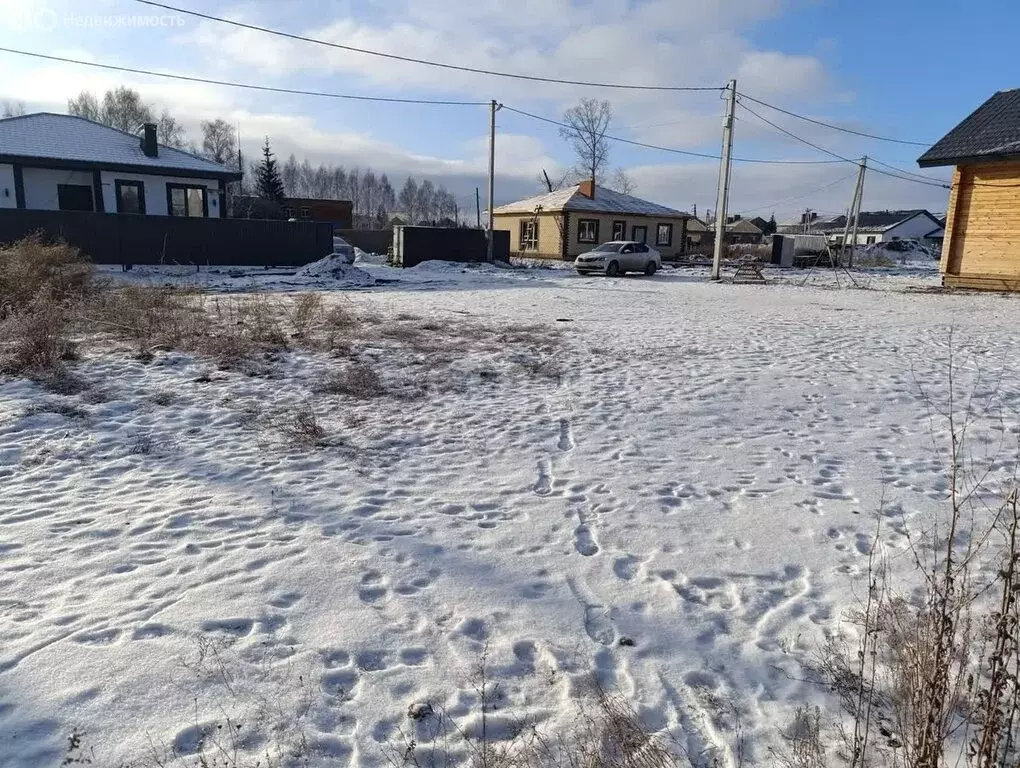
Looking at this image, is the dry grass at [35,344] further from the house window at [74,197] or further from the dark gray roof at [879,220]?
the dark gray roof at [879,220]

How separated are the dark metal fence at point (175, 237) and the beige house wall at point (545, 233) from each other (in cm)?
1675

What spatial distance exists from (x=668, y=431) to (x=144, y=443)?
14.6ft

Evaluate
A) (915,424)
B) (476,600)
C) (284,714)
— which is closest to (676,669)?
(476,600)

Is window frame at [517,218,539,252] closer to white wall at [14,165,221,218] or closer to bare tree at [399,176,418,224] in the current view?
white wall at [14,165,221,218]

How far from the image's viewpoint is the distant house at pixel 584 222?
41125 millimetres

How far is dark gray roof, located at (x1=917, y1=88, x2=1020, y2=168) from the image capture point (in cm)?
1836

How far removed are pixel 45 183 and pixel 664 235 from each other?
114 feet

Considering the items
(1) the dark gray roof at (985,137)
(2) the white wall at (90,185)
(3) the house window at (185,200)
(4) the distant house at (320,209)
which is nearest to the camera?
(1) the dark gray roof at (985,137)

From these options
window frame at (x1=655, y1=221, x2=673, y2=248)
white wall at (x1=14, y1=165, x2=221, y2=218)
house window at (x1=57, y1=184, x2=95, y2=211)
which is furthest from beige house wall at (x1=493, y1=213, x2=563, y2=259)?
house window at (x1=57, y1=184, x2=95, y2=211)

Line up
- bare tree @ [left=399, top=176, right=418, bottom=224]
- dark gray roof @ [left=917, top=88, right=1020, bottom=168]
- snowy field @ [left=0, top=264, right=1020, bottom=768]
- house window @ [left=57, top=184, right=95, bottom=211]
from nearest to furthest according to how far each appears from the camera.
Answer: snowy field @ [left=0, top=264, right=1020, bottom=768] < dark gray roof @ [left=917, top=88, right=1020, bottom=168] < house window @ [left=57, top=184, right=95, bottom=211] < bare tree @ [left=399, top=176, right=418, bottom=224]

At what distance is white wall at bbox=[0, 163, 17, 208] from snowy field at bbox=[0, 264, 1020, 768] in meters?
24.5

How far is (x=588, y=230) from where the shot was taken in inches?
1646

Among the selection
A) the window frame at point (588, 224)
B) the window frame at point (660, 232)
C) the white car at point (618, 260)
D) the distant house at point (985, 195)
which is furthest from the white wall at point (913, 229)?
the distant house at point (985, 195)

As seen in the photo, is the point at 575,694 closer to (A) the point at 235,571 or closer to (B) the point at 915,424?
(A) the point at 235,571
